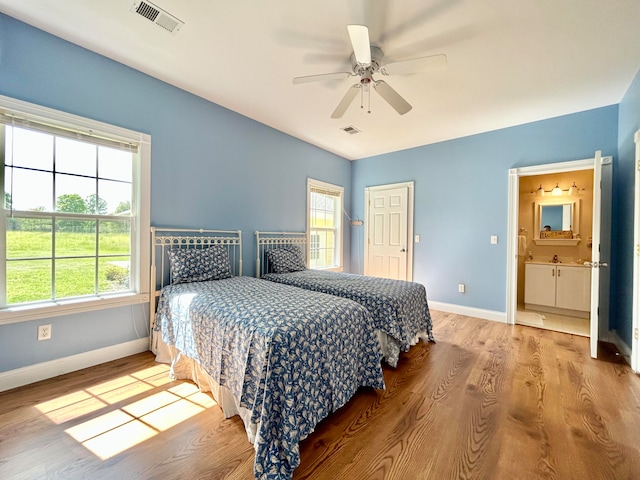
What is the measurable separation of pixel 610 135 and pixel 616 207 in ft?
2.72

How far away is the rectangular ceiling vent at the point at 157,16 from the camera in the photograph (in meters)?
1.79

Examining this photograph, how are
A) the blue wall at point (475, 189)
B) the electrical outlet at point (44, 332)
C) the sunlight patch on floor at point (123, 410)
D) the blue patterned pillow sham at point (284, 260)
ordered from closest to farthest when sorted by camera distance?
1. the sunlight patch on floor at point (123, 410)
2. the electrical outlet at point (44, 332)
3. the blue wall at point (475, 189)
4. the blue patterned pillow sham at point (284, 260)

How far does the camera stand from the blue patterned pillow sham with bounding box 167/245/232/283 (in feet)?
8.57

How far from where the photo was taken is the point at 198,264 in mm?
2711

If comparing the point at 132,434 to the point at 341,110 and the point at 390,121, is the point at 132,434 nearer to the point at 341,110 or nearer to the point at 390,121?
the point at 341,110

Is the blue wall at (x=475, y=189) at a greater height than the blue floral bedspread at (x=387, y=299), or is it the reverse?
the blue wall at (x=475, y=189)

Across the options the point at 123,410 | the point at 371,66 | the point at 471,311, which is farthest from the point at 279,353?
Result: the point at 471,311

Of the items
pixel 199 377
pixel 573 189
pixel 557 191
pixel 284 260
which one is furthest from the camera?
pixel 557 191

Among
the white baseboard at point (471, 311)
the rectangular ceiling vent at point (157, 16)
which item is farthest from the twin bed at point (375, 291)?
the rectangular ceiling vent at point (157, 16)

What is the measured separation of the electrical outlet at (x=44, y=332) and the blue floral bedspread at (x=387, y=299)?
1.95 meters

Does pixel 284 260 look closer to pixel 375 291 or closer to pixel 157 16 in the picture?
pixel 375 291

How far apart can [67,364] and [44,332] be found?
33 centimetres

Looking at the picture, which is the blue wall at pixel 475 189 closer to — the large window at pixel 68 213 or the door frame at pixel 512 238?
the door frame at pixel 512 238

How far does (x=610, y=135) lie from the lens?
9.96 ft
